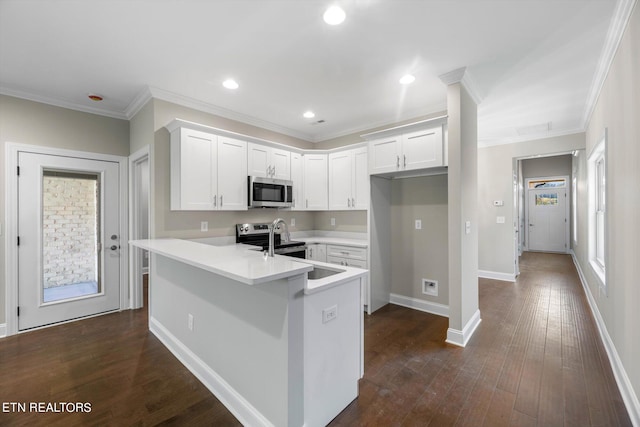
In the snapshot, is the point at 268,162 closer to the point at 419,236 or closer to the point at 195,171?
the point at 195,171

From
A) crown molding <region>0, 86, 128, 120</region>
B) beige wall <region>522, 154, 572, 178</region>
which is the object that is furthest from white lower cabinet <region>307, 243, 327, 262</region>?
beige wall <region>522, 154, 572, 178</region>

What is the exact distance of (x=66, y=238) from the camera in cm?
349

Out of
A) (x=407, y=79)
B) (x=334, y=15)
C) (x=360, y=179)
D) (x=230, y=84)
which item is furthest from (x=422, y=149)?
(x=230, y=84)

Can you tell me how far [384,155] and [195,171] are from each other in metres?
2.28

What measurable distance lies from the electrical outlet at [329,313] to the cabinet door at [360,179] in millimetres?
2338

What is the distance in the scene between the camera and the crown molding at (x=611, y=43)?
1914mm

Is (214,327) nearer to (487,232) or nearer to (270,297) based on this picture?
(270,297)

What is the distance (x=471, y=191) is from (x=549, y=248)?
8.05 meters

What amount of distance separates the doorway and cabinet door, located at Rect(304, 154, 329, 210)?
7.95m

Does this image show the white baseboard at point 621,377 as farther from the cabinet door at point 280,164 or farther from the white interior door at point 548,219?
the white interior door at point 548,219

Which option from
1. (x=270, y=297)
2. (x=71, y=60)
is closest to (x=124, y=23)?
(x=71, y=60)

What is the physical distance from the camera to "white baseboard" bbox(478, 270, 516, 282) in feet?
17.4

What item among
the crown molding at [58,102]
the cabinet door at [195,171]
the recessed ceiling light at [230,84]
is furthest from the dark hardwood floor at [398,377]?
the recessed ceiling light at [230,84]

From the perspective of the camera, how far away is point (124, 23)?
6.86ft
